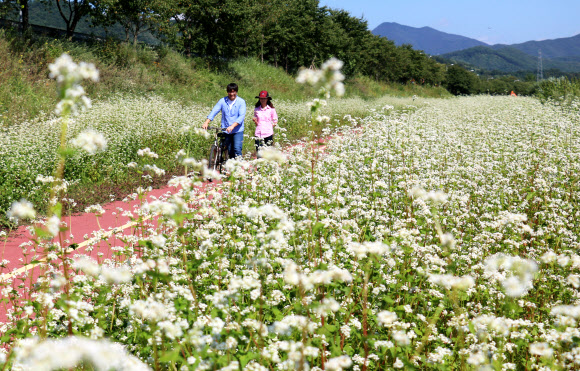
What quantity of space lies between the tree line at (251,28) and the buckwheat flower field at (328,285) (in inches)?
773

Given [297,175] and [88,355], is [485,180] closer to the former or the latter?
[297,175]

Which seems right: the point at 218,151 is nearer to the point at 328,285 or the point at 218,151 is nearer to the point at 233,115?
the point at 233,115

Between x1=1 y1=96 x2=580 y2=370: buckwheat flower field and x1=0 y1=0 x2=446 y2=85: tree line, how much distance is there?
1963 cm

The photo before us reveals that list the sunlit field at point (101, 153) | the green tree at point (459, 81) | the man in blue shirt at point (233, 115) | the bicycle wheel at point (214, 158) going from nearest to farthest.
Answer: the sunlit field at point (101, 153), the man in blue shirt at point (233, 115), the bicycle wheel at point (214, 158), the green tree at point (459, 81)

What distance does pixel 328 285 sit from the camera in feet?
12.8

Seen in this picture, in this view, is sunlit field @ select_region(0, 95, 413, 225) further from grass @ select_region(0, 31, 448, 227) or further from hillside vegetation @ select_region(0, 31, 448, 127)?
hillside vegetation @ select_region(0, 31, 448, 127)

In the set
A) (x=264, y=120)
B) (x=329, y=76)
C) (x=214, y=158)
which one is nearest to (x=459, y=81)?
(x=264, y=120)

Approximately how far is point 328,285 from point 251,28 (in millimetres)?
30645

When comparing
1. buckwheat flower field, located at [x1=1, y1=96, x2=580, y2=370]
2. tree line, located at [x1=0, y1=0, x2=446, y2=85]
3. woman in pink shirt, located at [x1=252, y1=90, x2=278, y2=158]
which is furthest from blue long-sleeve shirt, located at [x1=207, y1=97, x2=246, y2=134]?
tree line, located at [x1=0, y1=0, x2=446, y2=85]

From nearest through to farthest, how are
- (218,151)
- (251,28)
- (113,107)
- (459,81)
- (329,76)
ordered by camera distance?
(329,76) < (218,151) < (113,107) < (251,28) < (459,81)

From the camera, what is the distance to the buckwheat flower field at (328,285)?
8.48 feet

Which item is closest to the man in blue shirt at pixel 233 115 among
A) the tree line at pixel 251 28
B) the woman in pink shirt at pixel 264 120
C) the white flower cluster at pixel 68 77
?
the woman in pink shirt at pixel 264 120

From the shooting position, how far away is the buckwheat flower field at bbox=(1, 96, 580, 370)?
258cm

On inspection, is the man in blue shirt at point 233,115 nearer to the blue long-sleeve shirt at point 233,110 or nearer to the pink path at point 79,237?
the blue long-sleeve shirt at point 233,110
